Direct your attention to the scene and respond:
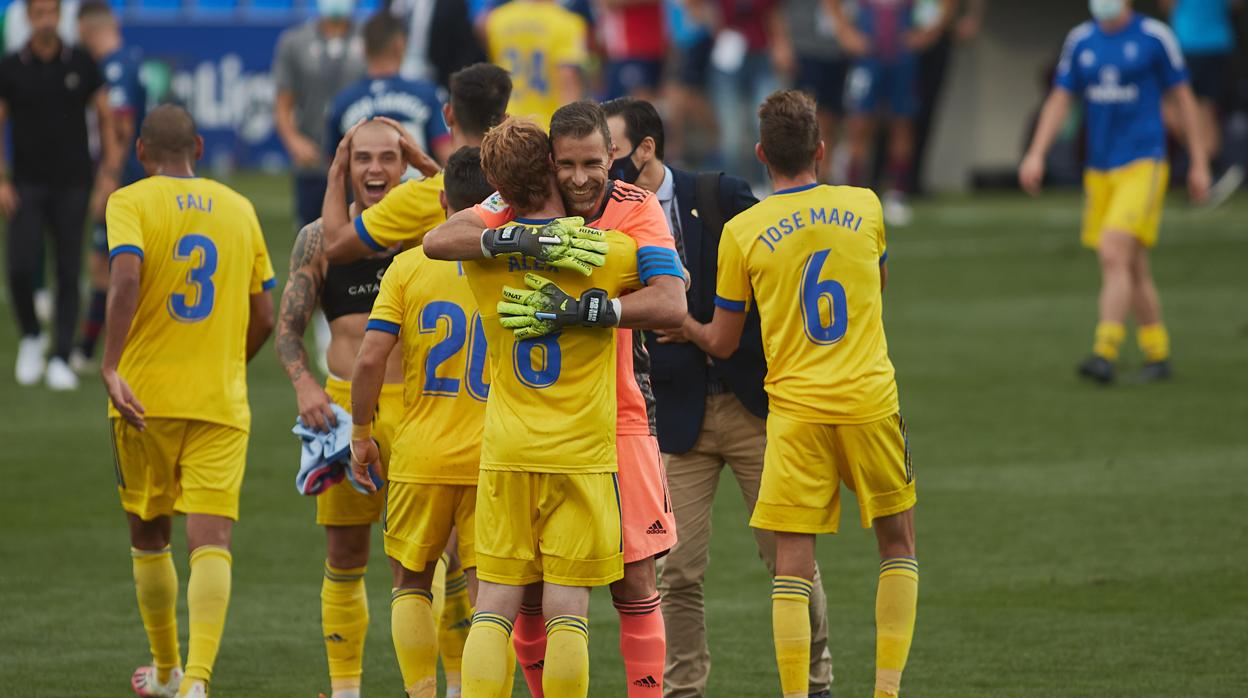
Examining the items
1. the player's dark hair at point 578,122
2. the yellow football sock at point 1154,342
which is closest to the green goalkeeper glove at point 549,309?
the player's dark hair at point 578,122

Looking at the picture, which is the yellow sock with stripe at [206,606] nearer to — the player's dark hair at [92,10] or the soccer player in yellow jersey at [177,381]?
the soccer player in yellow jersey at [177,381]

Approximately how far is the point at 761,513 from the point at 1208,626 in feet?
7.52

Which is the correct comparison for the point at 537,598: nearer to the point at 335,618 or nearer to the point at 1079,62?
the point at 335,618

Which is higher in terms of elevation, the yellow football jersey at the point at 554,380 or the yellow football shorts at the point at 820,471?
the yellow football jersey at the point at 554,380

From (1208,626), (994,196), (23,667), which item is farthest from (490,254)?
(994,196)

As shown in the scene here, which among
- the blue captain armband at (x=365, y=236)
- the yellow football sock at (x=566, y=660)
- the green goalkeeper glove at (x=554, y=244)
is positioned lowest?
the yellow football sock at (x=566, y=660)

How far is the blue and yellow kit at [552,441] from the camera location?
17.2 feet

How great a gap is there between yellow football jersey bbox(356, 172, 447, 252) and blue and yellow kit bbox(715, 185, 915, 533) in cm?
100

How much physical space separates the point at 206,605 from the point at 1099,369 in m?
7.44

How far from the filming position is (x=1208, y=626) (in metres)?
7.34

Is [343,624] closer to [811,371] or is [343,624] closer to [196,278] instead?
[196,278]

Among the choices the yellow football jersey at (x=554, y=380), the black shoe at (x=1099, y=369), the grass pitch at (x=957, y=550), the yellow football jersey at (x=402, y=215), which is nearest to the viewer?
the yellow football jersey at (x=554, y=380)

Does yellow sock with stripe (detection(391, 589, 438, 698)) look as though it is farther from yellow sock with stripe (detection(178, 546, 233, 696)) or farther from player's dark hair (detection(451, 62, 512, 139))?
player's dark hair (detection(451, 62, 512, 139))

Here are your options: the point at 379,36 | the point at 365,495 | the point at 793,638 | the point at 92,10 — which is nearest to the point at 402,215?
the point at 365,495
